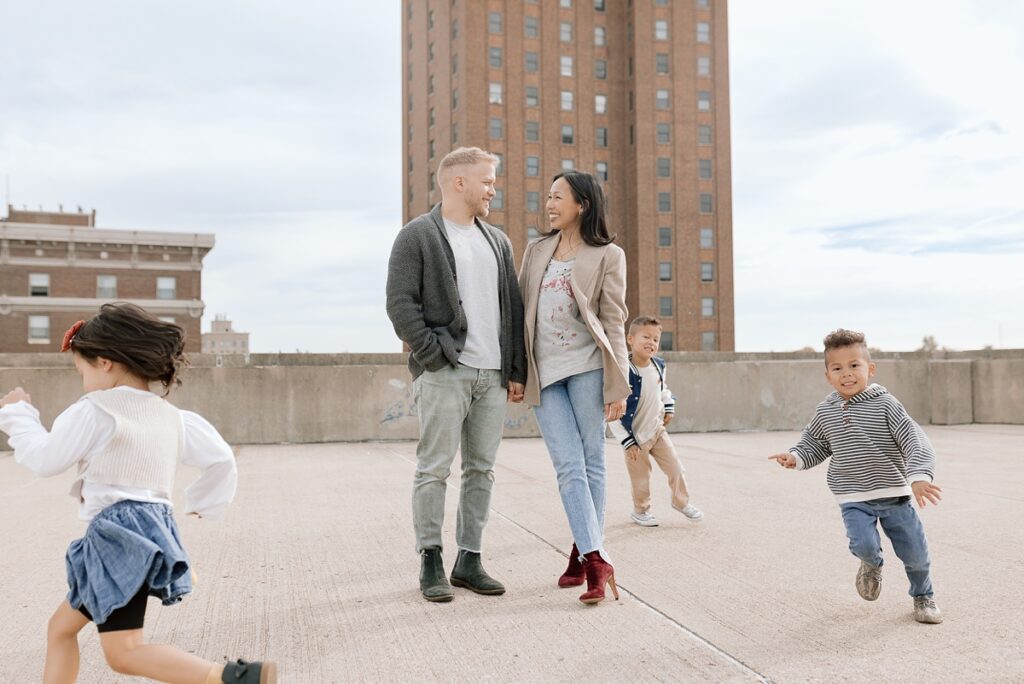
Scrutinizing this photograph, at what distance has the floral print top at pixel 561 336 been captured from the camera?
417 cm

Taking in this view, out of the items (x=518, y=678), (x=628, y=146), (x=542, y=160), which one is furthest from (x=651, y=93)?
(x=518, y=678)

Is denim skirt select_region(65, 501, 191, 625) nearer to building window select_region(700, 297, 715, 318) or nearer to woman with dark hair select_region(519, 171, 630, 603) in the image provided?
woman with dark hair select_region(519, 171, 630, 603)

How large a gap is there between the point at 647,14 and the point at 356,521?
2767 inches

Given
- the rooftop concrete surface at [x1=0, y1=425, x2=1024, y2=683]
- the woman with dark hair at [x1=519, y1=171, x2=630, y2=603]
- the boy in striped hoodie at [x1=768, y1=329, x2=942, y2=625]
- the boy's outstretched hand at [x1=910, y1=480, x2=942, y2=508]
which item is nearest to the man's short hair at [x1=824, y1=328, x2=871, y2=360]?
the boy in striped hoodie at [x1=768, y1=329, x2=942, y2=625]

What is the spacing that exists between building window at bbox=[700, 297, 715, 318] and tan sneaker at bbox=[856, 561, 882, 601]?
219ft

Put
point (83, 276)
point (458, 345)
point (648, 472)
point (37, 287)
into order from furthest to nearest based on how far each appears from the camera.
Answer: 1. point (83, 276)
2. point (37, 287)
3. point (648, 472)
4. point (458, 345)

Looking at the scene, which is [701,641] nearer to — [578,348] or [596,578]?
[596,578]

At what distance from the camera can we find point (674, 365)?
13.7m

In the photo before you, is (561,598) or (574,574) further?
(574,574)

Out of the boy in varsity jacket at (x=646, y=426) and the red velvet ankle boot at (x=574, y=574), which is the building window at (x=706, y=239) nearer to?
the boy in varsity jacket at (x=646, y=426)

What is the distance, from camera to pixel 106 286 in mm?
61469

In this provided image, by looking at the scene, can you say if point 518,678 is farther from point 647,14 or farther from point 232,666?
point 647,14

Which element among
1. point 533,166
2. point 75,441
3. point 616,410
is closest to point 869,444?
point 616,410

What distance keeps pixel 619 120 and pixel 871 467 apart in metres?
69.8
